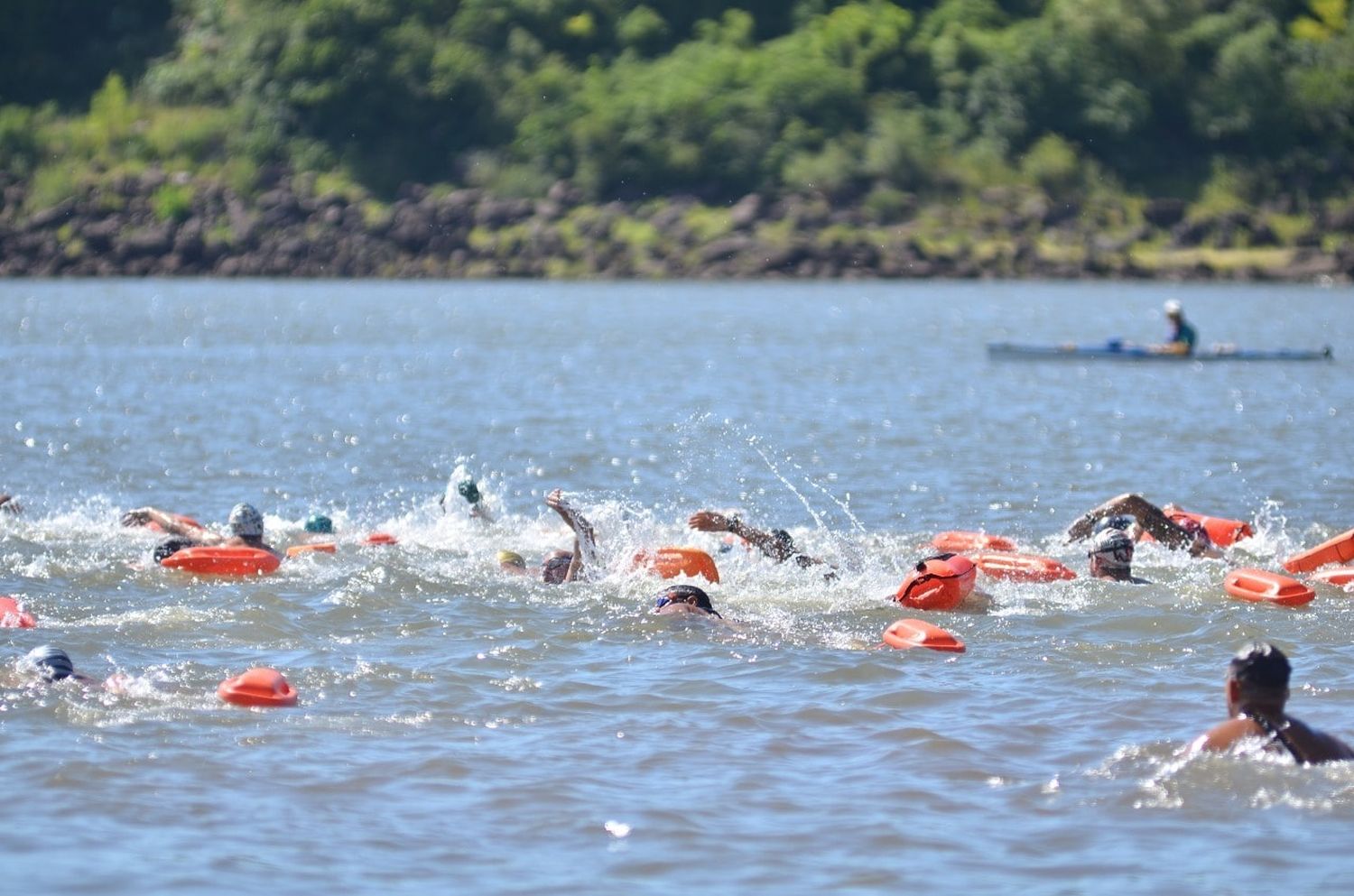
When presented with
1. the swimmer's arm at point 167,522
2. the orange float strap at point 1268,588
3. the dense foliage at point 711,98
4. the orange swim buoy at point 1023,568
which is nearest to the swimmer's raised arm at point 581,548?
the orange swim buoy at point 1023,568

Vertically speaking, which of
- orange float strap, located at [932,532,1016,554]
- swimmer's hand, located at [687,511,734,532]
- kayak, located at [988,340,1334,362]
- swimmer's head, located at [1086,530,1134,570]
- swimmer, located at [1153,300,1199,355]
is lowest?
orange float strap, located at [932,532,1016,554]

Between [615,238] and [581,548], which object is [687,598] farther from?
[615,238]

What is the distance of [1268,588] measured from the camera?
15.9 m

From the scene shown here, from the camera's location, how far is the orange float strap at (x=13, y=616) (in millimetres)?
14820

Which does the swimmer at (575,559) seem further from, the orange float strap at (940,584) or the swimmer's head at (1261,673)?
the swimmer's head at (1261,673)

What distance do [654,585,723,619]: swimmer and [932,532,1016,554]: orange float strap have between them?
394 cm

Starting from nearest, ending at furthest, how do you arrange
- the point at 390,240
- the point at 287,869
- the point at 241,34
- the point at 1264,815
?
the point at 287,869
the point at 1264,815
the point at 390,240
the point at 241,34

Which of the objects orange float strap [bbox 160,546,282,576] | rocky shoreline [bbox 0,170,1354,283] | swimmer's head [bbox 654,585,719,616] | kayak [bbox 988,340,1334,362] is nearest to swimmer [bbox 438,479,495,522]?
orange float strap [bbox 160,546,282,576]

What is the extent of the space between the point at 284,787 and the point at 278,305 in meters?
57.5

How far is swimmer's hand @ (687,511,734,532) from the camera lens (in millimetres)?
16125

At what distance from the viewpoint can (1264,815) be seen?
34.2 ft

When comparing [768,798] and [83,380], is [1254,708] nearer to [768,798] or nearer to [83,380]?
[768,798]

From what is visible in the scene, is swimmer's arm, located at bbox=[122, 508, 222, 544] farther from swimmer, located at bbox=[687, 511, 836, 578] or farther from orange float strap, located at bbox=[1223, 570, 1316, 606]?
orange float strap, located at bbox=[1223, 570, 1316, 606]

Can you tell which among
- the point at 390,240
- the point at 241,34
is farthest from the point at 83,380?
the point at 241,34
